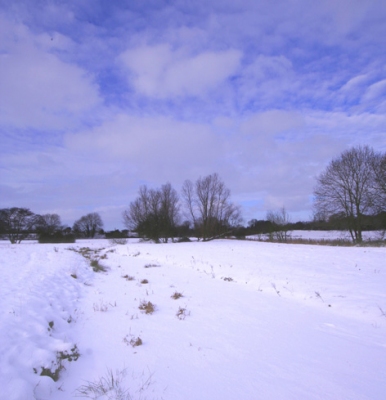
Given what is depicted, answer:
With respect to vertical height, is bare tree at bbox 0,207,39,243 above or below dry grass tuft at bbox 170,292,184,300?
above

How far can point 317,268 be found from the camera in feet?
33.5

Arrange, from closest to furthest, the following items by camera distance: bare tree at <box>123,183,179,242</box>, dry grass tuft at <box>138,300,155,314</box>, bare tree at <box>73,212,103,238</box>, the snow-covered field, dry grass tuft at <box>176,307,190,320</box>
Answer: the snow-covered field
dry grass tuft at <box>176,307,190,320</box>
dry grass tuft at <box>138,300,155,314</box>
bare tree at <box>123,183,179,242</box>
bare tree at <box>73,212,103,238</box>

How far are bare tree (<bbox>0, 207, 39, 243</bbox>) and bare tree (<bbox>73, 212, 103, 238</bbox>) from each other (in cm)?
2962

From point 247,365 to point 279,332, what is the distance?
143cm

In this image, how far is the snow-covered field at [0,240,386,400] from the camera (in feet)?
9.52

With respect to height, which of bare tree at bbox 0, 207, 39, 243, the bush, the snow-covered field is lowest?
the snow-covered field

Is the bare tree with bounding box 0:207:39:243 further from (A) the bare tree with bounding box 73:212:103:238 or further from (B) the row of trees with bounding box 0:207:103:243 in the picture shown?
(A) the bare tree with bounding box 73:212:103:238

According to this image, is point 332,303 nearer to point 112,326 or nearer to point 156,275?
point 112,326

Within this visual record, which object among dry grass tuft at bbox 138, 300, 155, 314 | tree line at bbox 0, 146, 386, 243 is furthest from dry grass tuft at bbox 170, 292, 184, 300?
tree line at bbox 0, 146, 386, 243

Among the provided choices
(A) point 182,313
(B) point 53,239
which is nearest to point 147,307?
(A) point 182,313

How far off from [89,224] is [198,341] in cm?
9460

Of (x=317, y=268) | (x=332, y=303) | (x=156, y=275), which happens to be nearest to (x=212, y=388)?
(x=332, y=303)

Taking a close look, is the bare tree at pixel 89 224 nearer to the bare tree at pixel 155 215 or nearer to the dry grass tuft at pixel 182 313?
the bare tree at pixel 155 215

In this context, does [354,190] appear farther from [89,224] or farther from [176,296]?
[89,224]
